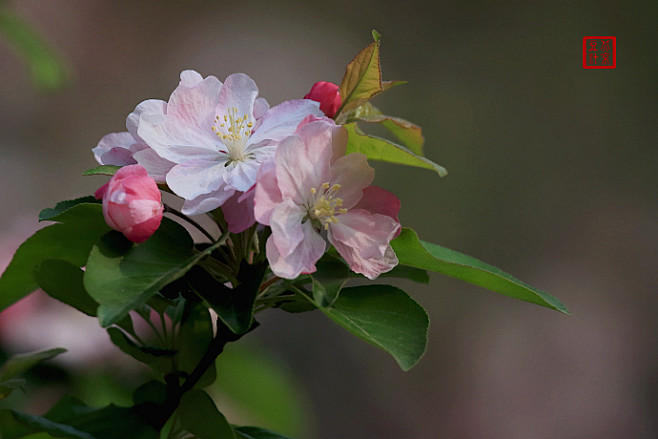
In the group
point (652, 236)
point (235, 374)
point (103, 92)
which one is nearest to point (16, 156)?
point (103, 92)

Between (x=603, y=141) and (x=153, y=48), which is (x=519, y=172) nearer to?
(x=603, y=141)

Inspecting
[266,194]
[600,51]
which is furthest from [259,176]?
[600,51]

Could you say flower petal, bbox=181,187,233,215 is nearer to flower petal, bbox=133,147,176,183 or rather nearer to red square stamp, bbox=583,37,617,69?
flower petal, bbox=133,147,176,183

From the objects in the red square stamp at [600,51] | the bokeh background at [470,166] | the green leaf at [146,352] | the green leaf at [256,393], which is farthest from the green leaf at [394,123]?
the red square stamp at [600,51]

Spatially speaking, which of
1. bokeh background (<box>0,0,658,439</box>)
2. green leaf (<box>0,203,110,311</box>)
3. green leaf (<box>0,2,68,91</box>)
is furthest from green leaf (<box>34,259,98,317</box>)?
bokeh background (<box>0,0,658,439</box>)

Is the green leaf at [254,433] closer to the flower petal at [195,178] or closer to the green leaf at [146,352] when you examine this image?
the green leaf at [146,352]

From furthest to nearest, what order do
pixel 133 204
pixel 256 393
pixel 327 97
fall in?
pixel 256 393, pixel 327 97, pixel 133 204

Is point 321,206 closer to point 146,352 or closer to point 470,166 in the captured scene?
point 146,352

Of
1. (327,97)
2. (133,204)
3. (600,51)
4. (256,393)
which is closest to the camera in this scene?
(133,204)
